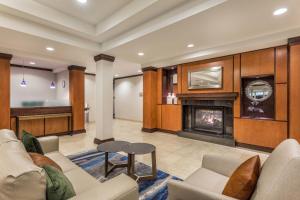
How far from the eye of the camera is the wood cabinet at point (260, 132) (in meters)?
3.62

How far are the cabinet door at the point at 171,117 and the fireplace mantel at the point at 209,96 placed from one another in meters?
0.49

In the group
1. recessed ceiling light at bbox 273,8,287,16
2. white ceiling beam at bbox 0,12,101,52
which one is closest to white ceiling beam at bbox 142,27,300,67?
recessed ceiling light at bbox 273,8,287,16

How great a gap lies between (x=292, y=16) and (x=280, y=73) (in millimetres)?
1473

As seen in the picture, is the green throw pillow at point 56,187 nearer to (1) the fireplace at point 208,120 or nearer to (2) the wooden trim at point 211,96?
(2) the wooden trim at point 211,96

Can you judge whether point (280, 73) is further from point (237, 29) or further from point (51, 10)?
point (51, 10)

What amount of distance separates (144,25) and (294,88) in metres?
3.38

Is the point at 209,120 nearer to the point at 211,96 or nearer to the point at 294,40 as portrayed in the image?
the point at 211,96

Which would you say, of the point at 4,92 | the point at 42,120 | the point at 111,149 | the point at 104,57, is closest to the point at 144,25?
the point at 104,57

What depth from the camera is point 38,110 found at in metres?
5.03

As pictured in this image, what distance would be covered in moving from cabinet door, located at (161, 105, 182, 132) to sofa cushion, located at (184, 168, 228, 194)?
374cm

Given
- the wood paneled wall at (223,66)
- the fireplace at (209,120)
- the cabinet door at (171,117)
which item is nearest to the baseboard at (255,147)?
the fireplace at (209,120)

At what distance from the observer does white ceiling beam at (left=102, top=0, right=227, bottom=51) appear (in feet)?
7.56

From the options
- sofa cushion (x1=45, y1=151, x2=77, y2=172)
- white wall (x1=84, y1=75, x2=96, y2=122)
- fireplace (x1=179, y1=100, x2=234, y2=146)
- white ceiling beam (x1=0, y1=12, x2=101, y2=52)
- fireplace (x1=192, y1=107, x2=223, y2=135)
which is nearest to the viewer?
sofa cushion (x1=45, y1=151, x2=77, y2=172)

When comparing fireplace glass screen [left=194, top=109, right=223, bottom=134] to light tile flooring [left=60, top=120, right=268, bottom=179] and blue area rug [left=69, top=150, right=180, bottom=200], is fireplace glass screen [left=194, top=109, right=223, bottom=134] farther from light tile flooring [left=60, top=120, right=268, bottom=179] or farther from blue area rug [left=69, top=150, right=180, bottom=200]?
blue area rug [left=69, top=150, right=180, bottom=200]
